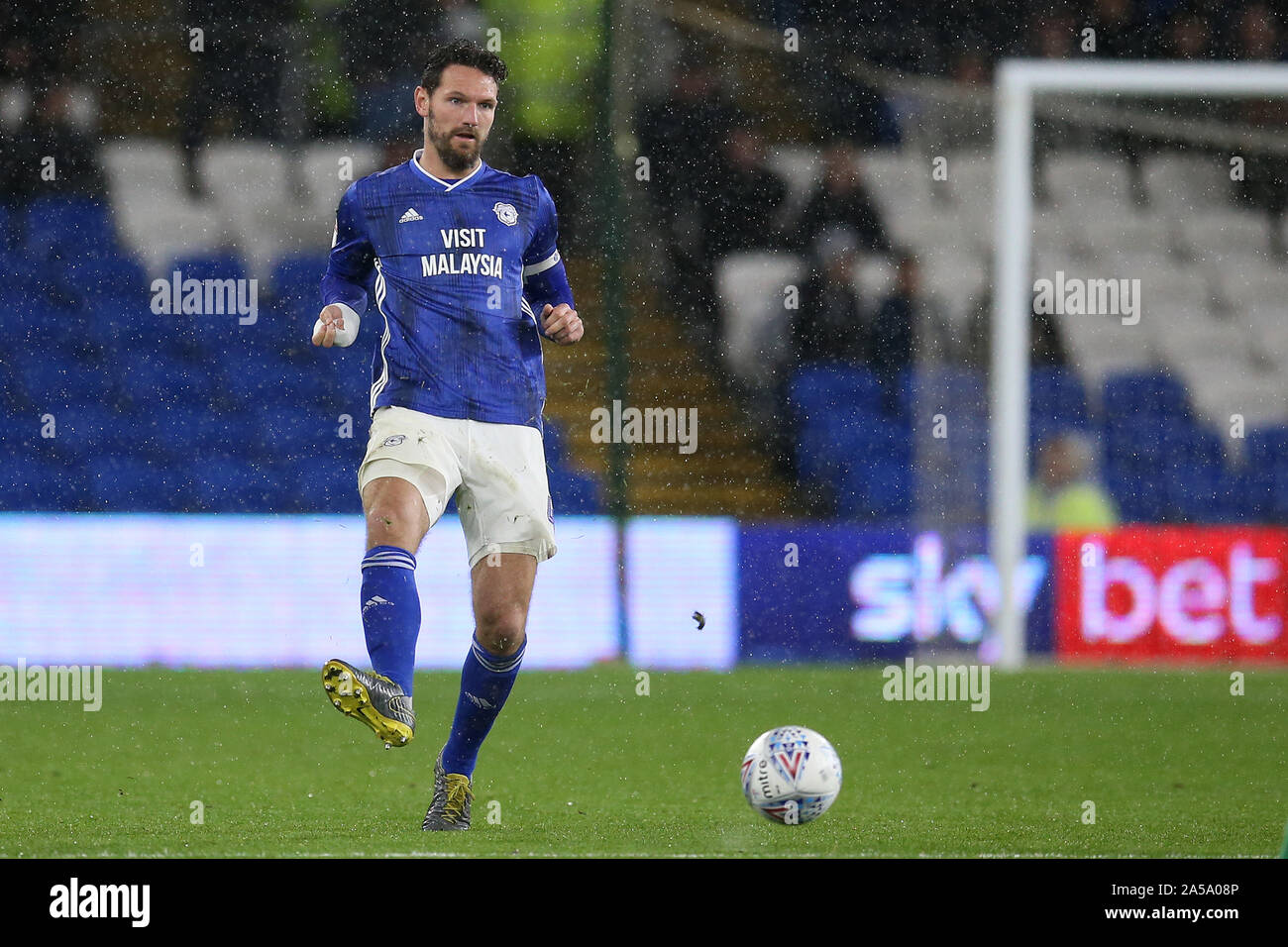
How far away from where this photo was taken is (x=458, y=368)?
16.8 ft

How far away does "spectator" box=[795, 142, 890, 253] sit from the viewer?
9.90 meters

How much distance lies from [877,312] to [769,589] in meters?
1.76

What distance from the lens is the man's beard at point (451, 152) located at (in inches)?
210

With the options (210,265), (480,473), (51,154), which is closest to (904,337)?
(210,265)

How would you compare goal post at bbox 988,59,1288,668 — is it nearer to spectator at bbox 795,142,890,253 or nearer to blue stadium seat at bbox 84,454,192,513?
spectator at bbox 795,142,890,253

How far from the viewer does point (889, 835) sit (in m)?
4.97

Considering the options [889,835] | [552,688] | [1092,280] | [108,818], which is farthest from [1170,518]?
[108,818]

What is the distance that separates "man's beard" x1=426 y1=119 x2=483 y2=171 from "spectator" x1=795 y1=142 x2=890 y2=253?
4.73 metres

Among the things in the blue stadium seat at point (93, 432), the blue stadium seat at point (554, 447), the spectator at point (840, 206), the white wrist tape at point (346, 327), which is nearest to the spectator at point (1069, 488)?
the spectator at point (840, 206)

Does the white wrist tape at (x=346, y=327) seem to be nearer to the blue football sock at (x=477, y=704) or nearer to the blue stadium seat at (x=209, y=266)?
the blue football sock at (x=477, y=704)

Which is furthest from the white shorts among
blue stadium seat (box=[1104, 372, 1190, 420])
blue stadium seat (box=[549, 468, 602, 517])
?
blue stadium seat (box=[1104, 372, 1190, 420])

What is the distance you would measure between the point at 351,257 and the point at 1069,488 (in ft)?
20.0

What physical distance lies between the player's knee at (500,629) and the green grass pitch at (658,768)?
485mm

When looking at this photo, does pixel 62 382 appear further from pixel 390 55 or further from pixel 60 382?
pixel 390 55
